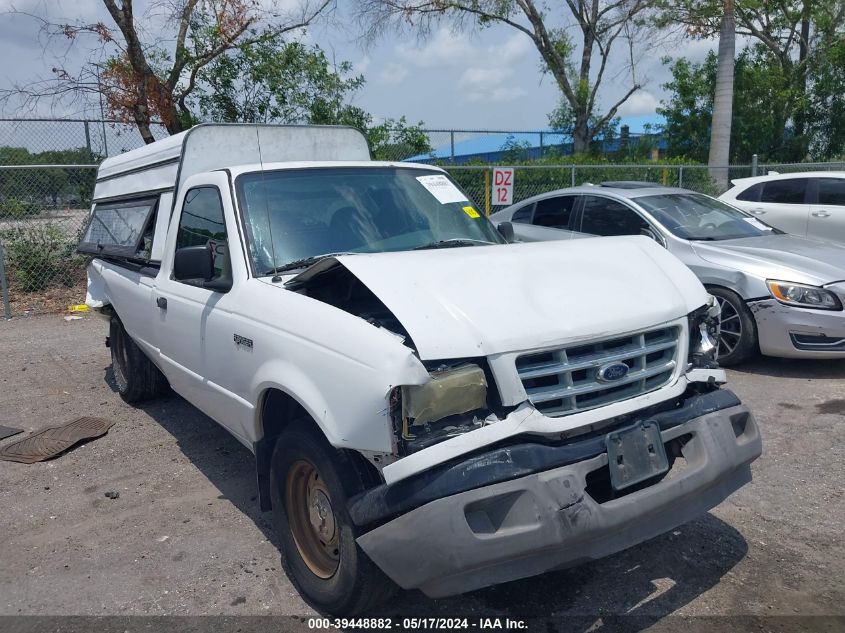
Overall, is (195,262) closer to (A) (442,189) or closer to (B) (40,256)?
(A) (442,189)

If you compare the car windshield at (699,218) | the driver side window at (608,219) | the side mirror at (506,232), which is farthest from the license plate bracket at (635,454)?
the driver side window at (608,219)

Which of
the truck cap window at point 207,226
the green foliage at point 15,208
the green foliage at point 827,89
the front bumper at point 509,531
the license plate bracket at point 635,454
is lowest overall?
the front bumper at point 509,531

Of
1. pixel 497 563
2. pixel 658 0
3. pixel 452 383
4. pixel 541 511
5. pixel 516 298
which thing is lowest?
pixel 497 563

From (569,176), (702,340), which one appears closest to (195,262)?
(702,340)

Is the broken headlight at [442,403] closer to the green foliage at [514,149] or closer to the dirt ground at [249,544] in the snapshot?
the dirt ground at [249,544]

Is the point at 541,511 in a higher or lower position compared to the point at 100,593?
higher

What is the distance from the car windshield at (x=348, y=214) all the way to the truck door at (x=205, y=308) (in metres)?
0.17

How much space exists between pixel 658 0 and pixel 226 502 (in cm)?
2064

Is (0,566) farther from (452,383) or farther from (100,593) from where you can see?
(452,383)

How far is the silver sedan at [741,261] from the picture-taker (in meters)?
6.26

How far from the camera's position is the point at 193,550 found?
3889mm

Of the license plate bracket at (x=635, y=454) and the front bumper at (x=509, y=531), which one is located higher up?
the license plate bracket at (x=635, y=454)

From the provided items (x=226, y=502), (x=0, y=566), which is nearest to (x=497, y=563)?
(x=226, y=502)

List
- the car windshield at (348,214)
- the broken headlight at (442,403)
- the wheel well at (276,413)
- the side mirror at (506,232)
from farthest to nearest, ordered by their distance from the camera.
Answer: the side mirror at (506,232)
the car windshield at (348,214)
the wheel well at (276,413)
the broken headlight at (442,403)
